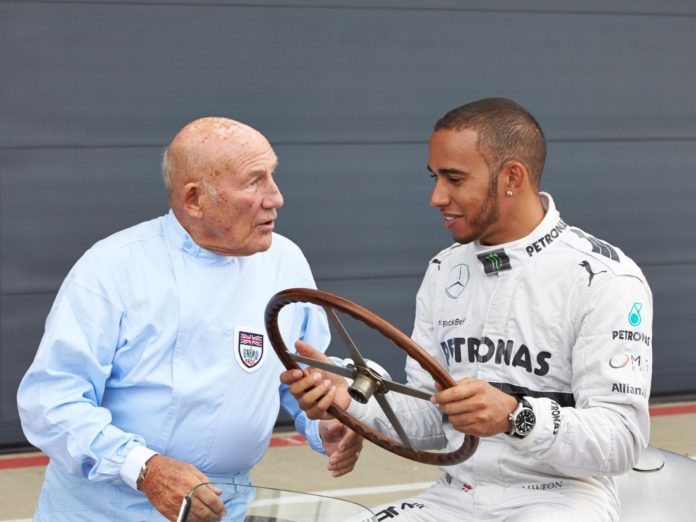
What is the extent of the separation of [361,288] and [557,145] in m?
1.27

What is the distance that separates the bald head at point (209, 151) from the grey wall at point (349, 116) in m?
2.32

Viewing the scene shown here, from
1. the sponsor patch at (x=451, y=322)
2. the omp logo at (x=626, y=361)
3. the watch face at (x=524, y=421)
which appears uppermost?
the omp logo at (x=626, y=361)

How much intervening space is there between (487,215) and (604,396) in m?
0.54

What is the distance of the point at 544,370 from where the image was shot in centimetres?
286

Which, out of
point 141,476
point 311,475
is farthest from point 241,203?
point 311,475

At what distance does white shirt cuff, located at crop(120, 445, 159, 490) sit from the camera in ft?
9.30

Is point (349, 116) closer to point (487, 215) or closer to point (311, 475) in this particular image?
point (311, 475)

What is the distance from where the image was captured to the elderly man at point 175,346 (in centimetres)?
297

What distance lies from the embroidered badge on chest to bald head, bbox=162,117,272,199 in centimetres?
40

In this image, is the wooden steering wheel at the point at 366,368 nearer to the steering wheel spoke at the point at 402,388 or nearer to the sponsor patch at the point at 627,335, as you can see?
the steering wheel spoke at the point at 402,388

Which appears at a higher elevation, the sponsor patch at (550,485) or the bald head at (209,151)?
the bald head at (209,151)

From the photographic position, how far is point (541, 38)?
598 centimetres

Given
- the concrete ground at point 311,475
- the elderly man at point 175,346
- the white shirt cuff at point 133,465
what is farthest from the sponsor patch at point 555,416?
the concrete ground at point 311,475

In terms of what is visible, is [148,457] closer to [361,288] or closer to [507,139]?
[507,139]
